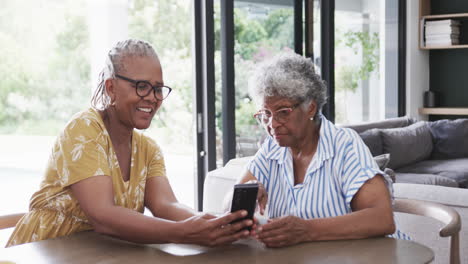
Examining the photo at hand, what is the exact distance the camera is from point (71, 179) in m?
1.76

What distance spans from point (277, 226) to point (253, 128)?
2837 millimetres

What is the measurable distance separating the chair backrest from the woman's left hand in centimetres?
86

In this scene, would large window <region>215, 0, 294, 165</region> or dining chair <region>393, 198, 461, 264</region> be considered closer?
dining chair <region>393, 198, 461, 264</region>

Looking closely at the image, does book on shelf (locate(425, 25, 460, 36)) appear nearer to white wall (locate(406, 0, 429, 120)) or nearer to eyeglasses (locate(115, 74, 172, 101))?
white wall (locate(406, 0, 429, 120))


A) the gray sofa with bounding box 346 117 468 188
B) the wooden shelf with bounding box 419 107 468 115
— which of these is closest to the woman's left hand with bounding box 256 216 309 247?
the gray sofa with bounding box 346 117 468 188

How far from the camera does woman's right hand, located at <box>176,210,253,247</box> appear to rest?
1.65 metres

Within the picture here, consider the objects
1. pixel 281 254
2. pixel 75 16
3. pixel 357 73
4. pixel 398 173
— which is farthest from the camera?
pixel 357 73

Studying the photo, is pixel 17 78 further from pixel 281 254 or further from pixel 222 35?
pixel 281 254

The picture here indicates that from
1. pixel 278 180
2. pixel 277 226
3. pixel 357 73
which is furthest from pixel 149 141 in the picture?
pixel 357 73

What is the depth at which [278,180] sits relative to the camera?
2.13 meters

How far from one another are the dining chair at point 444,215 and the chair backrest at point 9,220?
4.52ft

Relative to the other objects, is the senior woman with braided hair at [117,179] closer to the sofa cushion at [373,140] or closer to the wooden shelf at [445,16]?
the sofa cushion at [373,140]

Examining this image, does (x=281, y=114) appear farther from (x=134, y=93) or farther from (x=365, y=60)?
(x=365, y=60)

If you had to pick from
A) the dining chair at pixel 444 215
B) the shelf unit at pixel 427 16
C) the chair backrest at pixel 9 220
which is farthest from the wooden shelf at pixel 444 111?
the chair backrest at pixel 9 220
